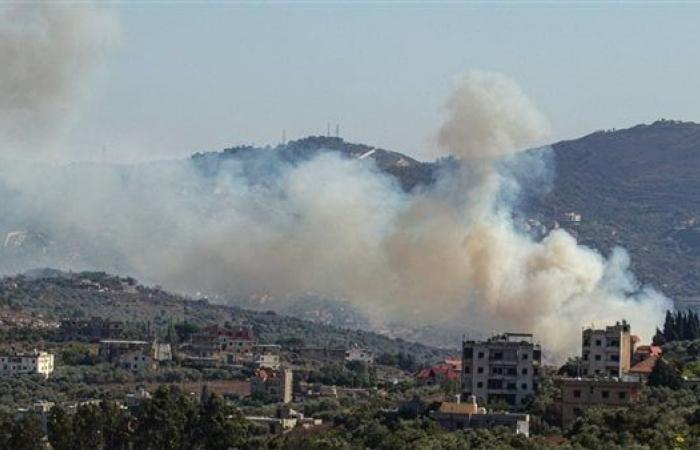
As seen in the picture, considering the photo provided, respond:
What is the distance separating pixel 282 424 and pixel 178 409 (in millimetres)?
10712

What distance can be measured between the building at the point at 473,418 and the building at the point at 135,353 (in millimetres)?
42028

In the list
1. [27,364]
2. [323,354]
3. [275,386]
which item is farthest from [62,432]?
[323,354]

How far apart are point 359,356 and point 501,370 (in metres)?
52.6

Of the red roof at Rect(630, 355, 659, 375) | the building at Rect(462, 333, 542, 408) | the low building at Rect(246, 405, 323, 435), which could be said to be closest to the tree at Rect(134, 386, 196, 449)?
the low building at Rect(246, 405, 323, 435)

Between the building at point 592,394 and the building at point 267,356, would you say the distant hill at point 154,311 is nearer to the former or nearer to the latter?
the building at point 267,356

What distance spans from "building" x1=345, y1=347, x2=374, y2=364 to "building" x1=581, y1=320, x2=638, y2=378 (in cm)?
4447

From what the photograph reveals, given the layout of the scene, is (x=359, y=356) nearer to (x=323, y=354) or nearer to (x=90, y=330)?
(x=323, y=354)

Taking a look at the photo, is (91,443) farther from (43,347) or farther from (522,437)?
(43,347)

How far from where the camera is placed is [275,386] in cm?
11419

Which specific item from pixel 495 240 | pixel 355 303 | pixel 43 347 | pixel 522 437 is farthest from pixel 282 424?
pixel 355 303

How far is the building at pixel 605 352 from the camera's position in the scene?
9375 cm

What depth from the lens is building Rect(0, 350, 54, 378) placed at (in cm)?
12250

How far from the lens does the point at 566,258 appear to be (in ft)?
407

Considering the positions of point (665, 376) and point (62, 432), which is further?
point (665, 376)
